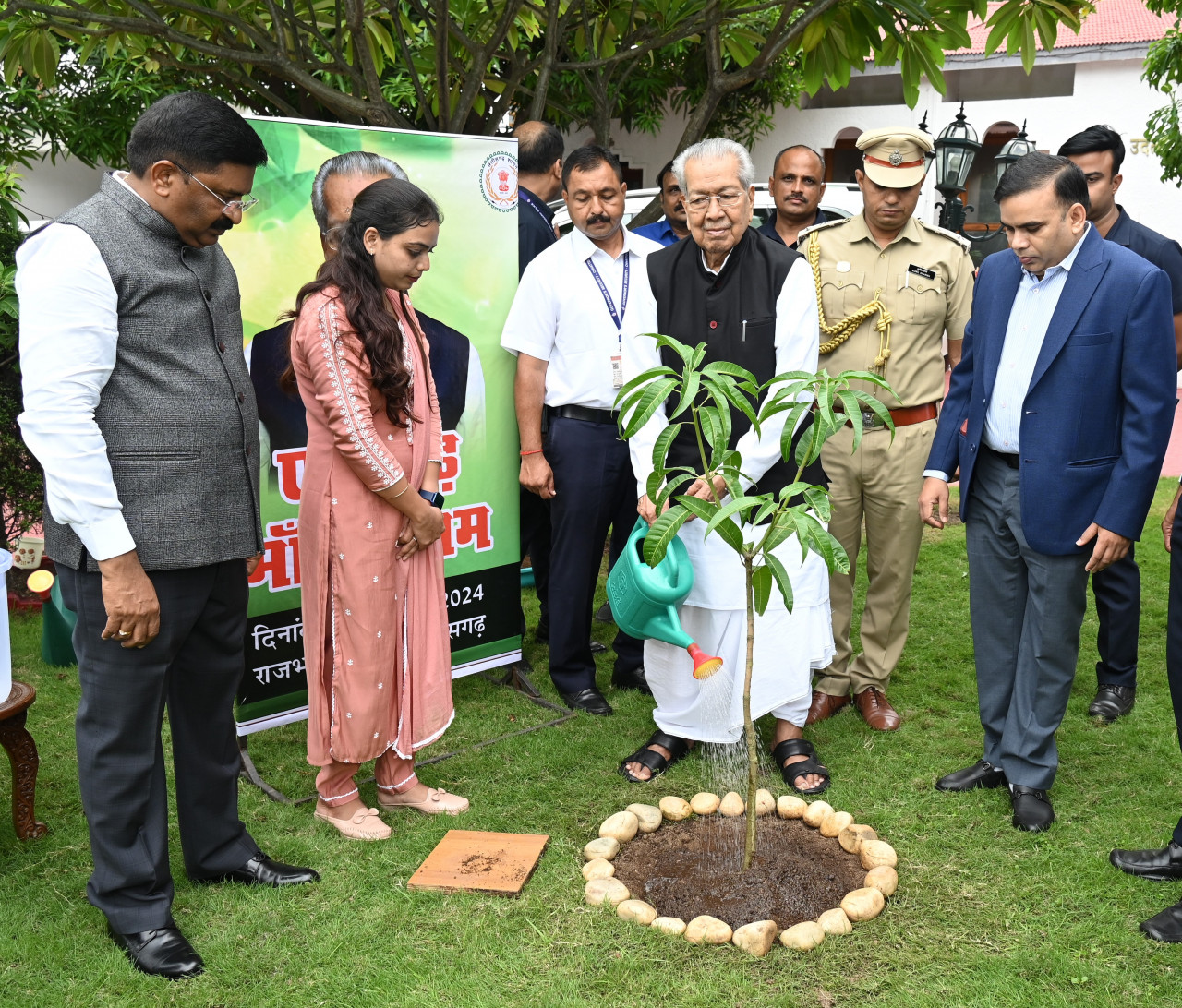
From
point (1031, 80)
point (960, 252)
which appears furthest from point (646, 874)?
point (1031, 80)

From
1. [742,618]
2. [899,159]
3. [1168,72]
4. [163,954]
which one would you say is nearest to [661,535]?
[742,618]

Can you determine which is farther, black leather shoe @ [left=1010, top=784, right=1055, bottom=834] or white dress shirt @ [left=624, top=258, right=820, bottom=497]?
white dress shirt @ [left=624, top=258, right=820, bottom=497]

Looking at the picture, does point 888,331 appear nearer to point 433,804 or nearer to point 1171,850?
point 1171,850

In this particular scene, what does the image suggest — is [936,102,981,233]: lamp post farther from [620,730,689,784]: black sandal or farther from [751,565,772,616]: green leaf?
[751,565,772,616]: green leaf

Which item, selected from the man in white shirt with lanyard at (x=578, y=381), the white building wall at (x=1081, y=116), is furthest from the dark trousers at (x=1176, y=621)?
the white building wall at (x=1081, y=116)

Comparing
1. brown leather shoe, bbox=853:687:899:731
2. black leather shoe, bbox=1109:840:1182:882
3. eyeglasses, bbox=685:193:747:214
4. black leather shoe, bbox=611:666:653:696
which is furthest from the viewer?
black leather shoe, bbox=611:666:653:696

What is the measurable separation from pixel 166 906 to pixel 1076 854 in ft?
8.36

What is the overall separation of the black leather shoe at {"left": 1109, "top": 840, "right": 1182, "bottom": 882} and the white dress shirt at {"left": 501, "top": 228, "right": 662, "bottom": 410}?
91.1 inches

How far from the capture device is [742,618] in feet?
11.7

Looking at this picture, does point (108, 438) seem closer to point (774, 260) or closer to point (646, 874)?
point (646, 874)

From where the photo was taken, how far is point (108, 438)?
2504 millimetres

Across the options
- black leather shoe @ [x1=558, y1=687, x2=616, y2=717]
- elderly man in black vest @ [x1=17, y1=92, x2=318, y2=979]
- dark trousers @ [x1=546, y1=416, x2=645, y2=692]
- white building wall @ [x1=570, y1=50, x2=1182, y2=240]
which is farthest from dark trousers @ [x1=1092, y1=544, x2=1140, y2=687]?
white building wall @ [x1=570, y1=50, x2=1182, y2=240]

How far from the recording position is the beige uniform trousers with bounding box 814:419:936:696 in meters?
4.04

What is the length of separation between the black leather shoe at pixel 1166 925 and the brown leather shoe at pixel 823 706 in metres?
1.51
